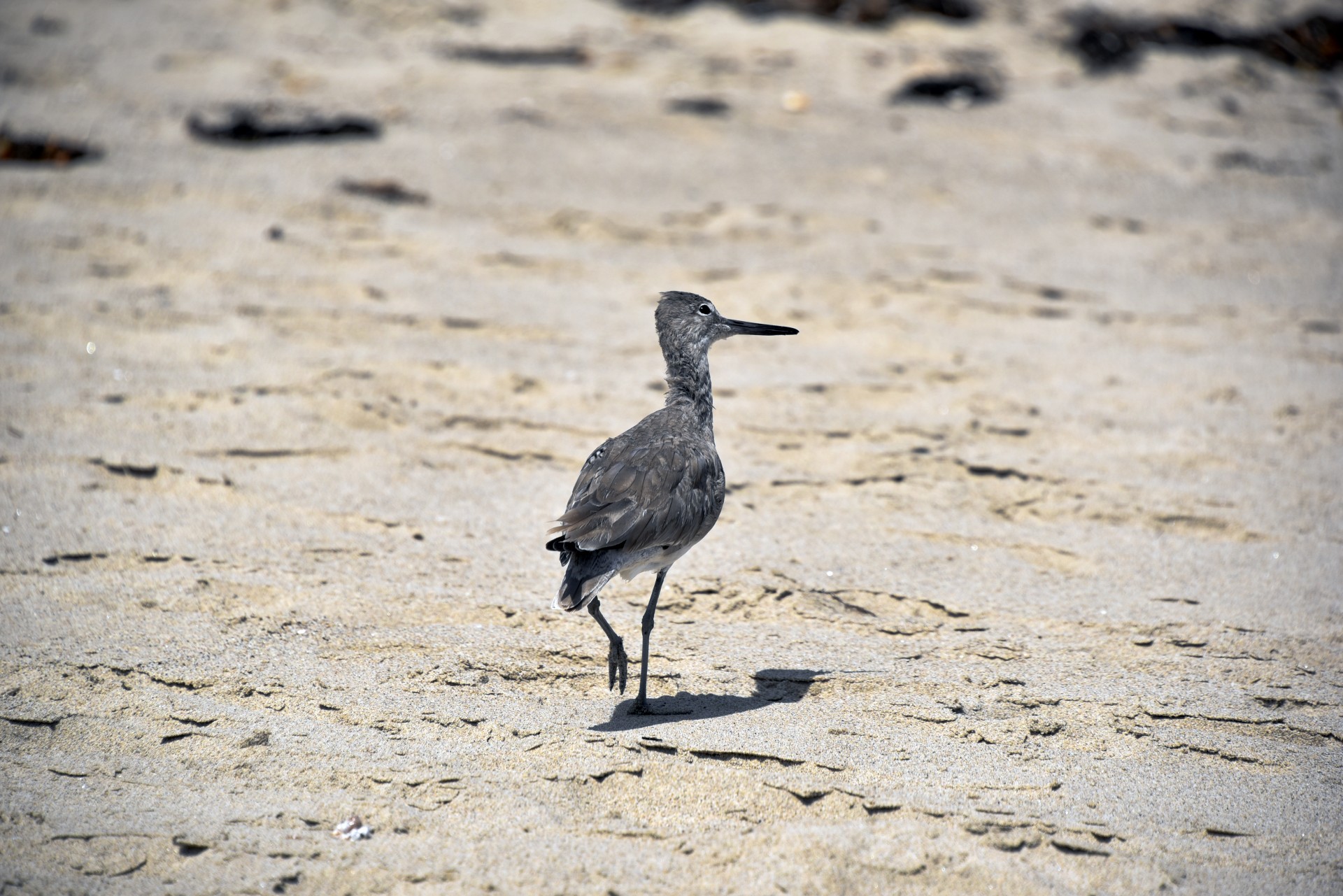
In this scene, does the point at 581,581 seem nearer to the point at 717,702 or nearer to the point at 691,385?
the point at 717,702

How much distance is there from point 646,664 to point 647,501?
617mm

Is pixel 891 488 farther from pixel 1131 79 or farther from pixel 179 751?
pixel 1131 79

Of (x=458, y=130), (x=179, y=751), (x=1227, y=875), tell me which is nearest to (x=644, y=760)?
(x=179, y=751)

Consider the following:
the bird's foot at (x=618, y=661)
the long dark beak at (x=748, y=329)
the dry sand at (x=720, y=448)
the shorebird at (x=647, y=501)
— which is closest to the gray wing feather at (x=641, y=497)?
the shorebird at (x=647, y=501)

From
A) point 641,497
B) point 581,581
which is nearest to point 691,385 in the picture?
point 641,497

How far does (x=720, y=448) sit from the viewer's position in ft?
20.6

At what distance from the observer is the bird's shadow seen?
408cm

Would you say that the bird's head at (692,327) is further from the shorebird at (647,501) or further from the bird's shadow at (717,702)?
the bird's shadow at (717,702)

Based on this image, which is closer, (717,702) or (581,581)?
(581,581)

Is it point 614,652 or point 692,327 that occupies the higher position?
point 692,327

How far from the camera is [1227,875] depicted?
3.45 metres

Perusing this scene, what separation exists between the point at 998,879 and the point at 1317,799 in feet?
4.12

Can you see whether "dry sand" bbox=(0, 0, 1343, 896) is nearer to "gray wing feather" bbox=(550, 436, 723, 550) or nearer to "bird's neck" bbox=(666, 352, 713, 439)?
"gray wing feather" bbox=(550, 436, 723, 550)

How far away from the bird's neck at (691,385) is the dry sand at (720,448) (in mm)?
686
